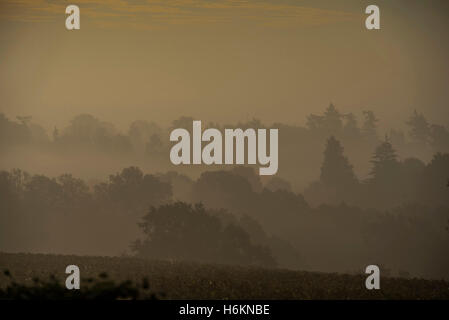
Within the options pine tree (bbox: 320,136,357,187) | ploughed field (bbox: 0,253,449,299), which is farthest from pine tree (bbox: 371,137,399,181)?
ploughed field (bbox: 0,253,449,299)

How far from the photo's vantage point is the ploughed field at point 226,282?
16.4 metres

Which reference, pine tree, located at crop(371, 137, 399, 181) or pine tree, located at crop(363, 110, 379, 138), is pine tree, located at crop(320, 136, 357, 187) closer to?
pine tree, located at crop(371, 137, 399, 181)

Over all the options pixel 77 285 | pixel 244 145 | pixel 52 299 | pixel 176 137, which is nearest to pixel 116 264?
pixel 77 285

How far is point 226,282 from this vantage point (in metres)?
17.9

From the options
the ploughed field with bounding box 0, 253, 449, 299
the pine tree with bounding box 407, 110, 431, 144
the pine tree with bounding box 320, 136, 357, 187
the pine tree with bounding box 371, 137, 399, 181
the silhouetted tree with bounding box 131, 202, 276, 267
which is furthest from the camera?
the pine tree with bounding box 320, 136, 357, 187

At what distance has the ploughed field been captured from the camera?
647 inches

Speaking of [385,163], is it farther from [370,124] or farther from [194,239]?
[194,239]

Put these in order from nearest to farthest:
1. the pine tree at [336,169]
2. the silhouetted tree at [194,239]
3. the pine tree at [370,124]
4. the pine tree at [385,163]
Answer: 1. the silhouetted tree at [194,239]
2. the pine tree at [385,163]
3. the pine tree at [370,124]
4. the pine tree at [336,169]

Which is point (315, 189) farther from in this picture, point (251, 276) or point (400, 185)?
point (251, 276)

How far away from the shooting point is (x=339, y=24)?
50.3 meters

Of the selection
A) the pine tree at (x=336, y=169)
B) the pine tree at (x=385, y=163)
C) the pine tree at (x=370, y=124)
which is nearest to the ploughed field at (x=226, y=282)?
the pine tree at (x=385, y=163)

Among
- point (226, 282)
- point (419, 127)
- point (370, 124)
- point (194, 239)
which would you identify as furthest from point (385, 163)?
point (226, 282)

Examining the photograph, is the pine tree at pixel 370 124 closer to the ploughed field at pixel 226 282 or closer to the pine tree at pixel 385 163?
the pine tree at pixel 385 163

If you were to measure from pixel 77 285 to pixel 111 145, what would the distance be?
2015 inches
